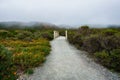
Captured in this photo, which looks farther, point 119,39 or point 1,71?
point 119,39

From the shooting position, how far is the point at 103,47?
1112 centimetres

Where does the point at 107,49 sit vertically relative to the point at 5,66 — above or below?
below

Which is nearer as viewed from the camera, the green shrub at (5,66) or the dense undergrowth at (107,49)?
the green shrub at (5,66)

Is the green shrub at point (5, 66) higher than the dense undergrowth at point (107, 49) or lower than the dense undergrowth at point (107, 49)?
higher

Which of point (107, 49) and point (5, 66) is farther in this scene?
point (107, 49)

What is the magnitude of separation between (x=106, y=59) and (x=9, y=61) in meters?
6.22

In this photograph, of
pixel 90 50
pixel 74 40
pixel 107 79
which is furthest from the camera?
pixel 74 40

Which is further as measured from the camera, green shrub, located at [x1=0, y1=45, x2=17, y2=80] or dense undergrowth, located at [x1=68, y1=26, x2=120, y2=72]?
dense undergrowth, located at [x1=68, y1=26, x2=120, y2=72]

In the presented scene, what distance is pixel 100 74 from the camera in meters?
7.64

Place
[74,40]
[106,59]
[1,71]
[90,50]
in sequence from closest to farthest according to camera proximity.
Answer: [1,71], [106,59], [90,50], [74,40]

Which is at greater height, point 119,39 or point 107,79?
point 119,39

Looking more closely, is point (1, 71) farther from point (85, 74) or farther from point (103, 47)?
point (103, 47)

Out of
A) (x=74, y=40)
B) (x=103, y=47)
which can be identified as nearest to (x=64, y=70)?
(x=103, y=47)

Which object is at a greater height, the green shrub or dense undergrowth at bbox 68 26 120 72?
the green shrub
